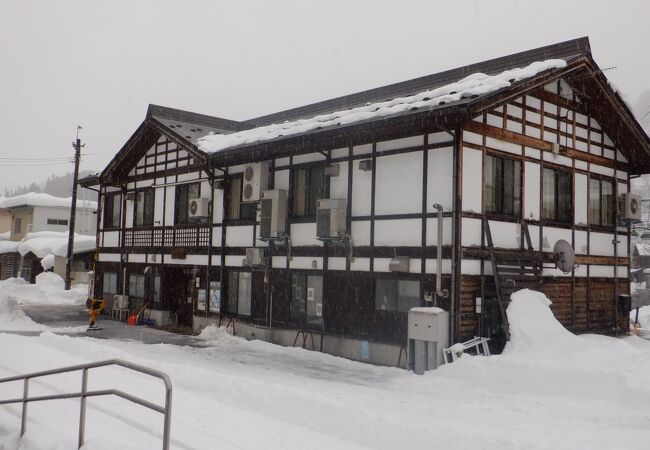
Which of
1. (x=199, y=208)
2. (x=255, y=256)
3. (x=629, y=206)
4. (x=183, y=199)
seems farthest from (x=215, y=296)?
(x=629, y=206)

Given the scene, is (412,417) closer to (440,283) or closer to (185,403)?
(185,403)

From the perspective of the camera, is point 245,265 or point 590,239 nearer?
point 590,239

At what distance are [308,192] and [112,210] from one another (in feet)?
42.3

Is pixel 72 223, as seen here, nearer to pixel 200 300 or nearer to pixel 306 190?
pixel 200 300

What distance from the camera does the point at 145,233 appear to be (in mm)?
22984

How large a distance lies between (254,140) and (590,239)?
34.4 ft

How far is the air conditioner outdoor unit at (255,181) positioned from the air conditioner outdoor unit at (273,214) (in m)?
0.51

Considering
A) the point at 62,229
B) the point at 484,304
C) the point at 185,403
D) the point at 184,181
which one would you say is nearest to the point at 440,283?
the point at 484,304

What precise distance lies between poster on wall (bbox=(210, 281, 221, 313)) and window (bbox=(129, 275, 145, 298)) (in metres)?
5.00

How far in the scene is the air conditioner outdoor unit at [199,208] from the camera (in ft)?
63.8

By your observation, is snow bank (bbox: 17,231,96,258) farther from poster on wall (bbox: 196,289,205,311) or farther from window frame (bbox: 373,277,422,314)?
window frame (bbox: 373,277,422,314)

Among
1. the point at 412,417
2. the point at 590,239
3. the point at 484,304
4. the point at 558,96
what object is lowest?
the point at 412,417

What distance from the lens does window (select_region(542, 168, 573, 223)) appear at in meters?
15.4

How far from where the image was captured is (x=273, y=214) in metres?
16.4
